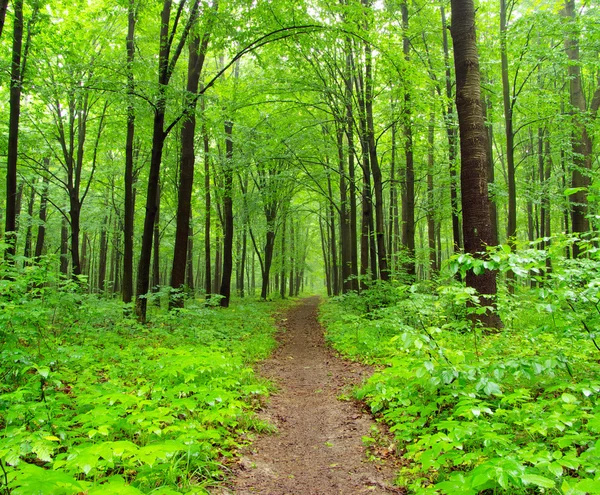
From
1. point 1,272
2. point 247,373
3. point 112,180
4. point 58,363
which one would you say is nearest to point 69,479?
point 58,363

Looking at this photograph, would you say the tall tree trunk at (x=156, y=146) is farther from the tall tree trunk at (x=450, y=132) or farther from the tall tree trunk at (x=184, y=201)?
the tall tree trunk at (x=450, y=132)

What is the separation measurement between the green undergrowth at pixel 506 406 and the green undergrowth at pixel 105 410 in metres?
1.84

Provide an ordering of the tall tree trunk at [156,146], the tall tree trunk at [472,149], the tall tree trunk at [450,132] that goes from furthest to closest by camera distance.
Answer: the tall tree trunk at [450,132] < the tall tree trunk at [156,146] < the tall tree trunk at [472,149]

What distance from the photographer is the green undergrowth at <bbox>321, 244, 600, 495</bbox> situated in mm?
2264

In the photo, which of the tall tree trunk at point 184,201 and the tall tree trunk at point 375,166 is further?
the tall tree trunk at point 375,166

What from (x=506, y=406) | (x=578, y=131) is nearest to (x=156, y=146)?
(x=506, y=406)

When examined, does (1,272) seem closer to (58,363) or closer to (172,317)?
(58,363)

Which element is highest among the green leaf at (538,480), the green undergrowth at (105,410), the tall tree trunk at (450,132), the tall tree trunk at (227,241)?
the tall tree trunk at (450,132)

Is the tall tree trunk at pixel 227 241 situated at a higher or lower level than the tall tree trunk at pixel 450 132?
lower

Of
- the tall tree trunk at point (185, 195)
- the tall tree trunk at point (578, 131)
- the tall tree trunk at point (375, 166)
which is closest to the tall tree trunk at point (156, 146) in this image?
the tall tree trunk at point (185, 195)

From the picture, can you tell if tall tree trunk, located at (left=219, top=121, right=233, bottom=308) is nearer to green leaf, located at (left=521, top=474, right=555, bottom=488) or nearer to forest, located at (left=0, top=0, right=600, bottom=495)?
forest, located at (left=0, top=0, right=600, bottom=495)

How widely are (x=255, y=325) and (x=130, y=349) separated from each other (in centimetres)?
598

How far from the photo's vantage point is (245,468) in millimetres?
3418

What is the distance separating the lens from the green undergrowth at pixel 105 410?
237 centimetres
